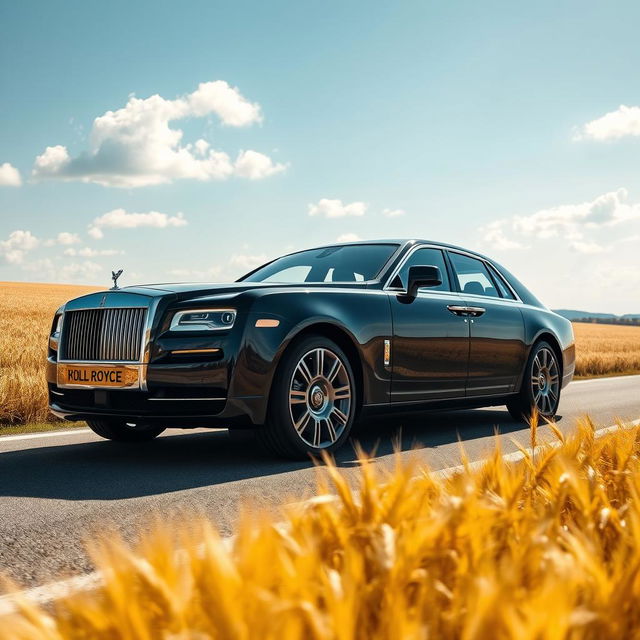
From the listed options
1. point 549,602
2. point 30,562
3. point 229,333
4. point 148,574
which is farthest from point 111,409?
point 549,602

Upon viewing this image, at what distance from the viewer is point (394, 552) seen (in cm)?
174

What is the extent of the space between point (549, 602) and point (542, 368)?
7.44 meters

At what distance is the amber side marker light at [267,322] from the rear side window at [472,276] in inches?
107

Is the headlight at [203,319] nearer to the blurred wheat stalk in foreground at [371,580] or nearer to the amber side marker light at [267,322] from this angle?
the amber side marker light at [267,322]

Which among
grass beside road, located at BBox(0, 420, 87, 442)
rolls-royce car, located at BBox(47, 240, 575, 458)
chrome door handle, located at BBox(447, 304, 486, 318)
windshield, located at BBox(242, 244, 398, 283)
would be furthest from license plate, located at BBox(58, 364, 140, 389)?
chrome door handle, located at BBox(447, 304, 486, 318)

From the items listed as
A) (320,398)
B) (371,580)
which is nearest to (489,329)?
(320,398)

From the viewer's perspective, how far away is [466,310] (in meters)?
7.38

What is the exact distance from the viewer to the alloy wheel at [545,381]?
27.6 feet

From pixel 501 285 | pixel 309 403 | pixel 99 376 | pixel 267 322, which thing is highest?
pixel 501 285

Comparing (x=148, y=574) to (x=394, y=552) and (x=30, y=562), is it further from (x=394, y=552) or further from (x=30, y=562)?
(x=30, y=562)

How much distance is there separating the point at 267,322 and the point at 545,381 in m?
4.14

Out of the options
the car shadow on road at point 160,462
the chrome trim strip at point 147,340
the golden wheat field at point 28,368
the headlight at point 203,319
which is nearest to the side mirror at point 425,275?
the car shadow on road at point 160,462

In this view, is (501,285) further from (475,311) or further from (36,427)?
(36,427)

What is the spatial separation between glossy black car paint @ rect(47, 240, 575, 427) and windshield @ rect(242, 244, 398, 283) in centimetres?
14
